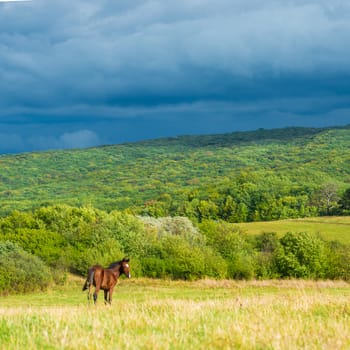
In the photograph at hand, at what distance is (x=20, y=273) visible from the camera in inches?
1901

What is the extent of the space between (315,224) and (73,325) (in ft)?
349

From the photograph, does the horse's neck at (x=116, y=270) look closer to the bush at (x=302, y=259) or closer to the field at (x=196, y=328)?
the field at (x=196, y=328)

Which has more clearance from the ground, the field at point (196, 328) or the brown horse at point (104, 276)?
the field at point (196, 328)

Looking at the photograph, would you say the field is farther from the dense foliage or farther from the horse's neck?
the dense foliage

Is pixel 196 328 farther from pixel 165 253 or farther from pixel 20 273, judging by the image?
pixel 165 253

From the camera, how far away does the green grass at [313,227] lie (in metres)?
95.0

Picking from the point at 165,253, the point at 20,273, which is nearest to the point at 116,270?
the point at 20,273

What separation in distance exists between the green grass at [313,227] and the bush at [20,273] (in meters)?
47.8

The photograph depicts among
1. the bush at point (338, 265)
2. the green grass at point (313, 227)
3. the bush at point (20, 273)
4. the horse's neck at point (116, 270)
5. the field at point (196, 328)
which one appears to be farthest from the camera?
the green grass at point (313, 227)

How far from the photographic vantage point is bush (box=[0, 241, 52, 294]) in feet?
157

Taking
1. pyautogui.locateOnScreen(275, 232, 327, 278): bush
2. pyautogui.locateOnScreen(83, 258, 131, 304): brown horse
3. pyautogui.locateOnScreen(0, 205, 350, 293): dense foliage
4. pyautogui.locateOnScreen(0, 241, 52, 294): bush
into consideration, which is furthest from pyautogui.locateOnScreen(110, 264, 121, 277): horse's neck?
pyautogui.locateOnScreen(275, 232, 327, 278): bush

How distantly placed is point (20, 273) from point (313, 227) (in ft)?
226

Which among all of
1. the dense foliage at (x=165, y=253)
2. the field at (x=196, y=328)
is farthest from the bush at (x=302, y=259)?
the field at (x=196, y=328)

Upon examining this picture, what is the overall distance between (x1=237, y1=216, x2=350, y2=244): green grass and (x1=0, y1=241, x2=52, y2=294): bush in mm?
47839
